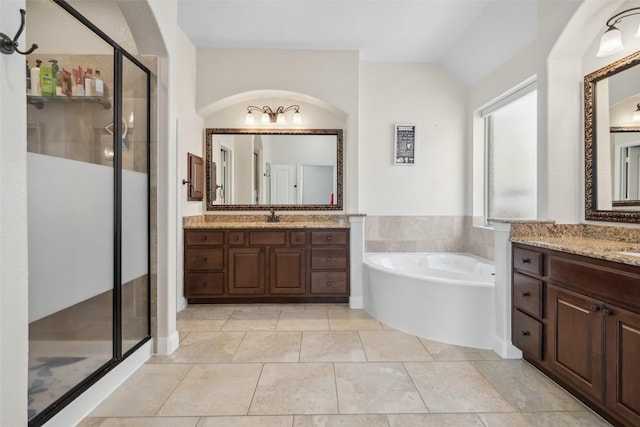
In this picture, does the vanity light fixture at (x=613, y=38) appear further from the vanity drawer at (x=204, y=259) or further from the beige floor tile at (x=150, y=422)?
the vanity drawer at (x=204, y=259)

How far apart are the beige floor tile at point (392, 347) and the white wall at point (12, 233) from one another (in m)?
1.91

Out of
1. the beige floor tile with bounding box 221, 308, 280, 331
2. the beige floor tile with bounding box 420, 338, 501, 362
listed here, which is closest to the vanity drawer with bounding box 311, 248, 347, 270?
the beige floor tile with bounding box 221, 308, 280, 331

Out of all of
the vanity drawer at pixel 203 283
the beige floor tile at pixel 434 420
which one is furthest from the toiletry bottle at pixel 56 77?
the beige floor tile at pixel 434 420

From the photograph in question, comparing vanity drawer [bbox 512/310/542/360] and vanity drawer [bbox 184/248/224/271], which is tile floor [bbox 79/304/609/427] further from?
vanity drawer [bbox 184/248/224/271]

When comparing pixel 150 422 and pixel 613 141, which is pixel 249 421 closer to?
pixel 150 422

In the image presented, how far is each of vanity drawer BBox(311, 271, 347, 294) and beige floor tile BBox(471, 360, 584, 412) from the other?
158 centimetres

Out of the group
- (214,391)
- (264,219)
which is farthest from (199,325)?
(264,219)

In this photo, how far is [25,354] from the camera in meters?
1.27

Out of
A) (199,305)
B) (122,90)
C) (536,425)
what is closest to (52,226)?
(122,90)

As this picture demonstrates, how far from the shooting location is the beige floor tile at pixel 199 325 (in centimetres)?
297

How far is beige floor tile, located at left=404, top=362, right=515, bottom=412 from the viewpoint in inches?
72.0

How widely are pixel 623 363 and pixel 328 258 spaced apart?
2477 mm

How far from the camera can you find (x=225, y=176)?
165 inches

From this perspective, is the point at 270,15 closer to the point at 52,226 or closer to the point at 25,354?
the point at 52,226
